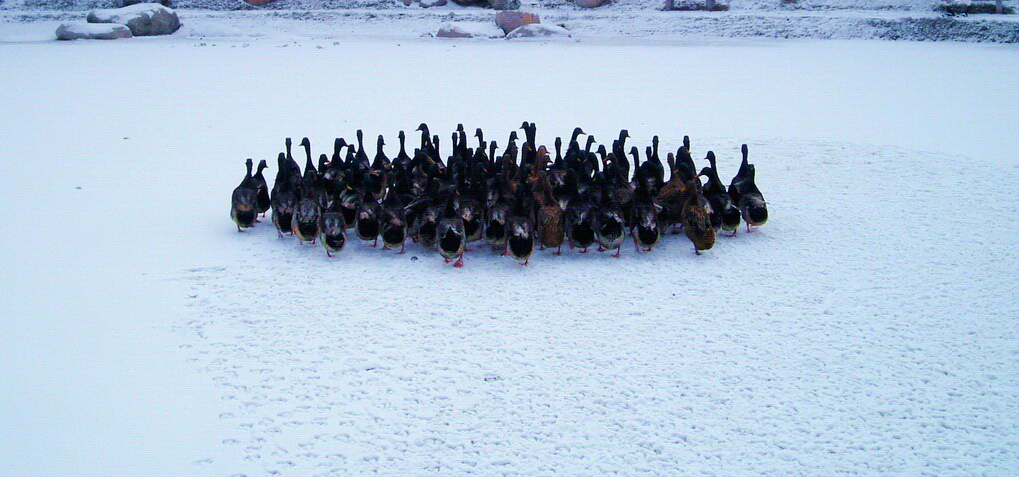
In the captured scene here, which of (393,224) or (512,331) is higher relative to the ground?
(393,224)

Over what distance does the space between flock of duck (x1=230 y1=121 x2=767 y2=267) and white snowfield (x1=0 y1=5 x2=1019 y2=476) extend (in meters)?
0.17

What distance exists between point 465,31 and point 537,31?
77.8 inches

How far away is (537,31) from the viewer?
21641 millimetres

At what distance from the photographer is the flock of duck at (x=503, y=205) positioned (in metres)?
5.19

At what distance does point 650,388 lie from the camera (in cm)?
365

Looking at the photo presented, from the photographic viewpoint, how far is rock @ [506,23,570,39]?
843 inches

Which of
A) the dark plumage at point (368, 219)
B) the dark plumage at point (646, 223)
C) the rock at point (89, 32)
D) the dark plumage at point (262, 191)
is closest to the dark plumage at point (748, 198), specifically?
the dark plumage at point (646, 223)

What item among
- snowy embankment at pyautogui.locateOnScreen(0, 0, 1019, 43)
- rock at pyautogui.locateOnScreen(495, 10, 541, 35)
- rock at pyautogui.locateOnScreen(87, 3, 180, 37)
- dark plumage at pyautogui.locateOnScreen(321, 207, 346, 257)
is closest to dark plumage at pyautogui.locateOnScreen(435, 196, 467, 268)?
dark plumage at pyautogui.locateOnScreen(321, 207, 346, 257)

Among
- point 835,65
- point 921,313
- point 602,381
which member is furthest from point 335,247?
point 835,65

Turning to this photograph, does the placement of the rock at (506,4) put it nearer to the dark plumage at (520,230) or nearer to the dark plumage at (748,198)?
the dark plumage at (748,198)

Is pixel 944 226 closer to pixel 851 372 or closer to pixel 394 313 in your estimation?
pixel 851 372

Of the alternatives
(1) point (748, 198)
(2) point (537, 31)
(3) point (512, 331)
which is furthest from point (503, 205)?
(2) point (537, 31)

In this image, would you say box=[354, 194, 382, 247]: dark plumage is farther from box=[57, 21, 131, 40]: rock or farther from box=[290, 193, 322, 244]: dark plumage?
box=[57, 21, 131, 40]: rock

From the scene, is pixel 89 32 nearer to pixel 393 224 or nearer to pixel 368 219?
pixel 368 219
